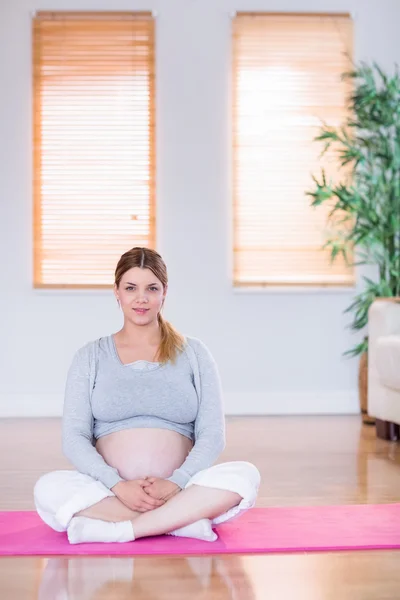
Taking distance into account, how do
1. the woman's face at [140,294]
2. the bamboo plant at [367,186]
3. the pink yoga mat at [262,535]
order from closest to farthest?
the pink yoga mat at [262,535]
the woman's face at [140,294]
the bamboo plant at [367,186]

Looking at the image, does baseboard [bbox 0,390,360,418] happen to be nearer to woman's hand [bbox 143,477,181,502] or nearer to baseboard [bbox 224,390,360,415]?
baseboard [bbox 224,390,360,415]

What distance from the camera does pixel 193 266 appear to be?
5941mm

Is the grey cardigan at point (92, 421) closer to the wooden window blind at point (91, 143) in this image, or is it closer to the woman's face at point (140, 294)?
the woman's face at point (140, 294)

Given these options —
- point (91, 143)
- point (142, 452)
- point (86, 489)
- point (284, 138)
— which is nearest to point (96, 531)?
point (86, 489)

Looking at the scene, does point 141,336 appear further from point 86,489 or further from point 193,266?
point 193,266

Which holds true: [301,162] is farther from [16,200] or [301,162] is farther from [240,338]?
[16,200]

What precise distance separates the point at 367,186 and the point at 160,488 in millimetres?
3593

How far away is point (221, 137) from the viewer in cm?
596

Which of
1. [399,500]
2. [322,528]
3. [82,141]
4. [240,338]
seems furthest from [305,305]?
[322,528]

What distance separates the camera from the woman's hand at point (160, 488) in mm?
2643

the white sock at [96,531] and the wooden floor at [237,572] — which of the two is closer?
the wooden floor at [237,572]

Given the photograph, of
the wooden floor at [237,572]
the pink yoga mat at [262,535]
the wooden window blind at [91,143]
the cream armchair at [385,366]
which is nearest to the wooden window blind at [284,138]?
the wooden window blind at [91,143]

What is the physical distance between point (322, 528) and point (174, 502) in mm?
467

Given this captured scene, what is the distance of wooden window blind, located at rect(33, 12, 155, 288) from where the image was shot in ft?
19.4
